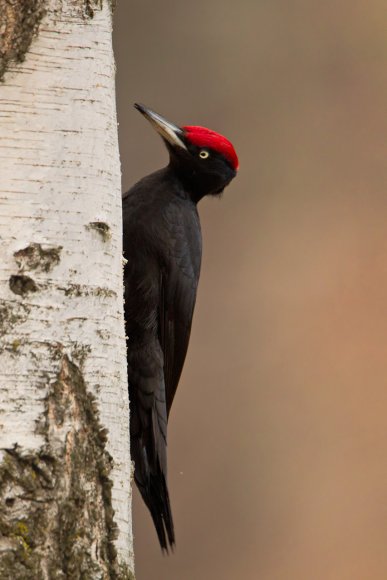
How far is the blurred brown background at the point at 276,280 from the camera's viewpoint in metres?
5.71

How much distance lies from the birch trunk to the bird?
114 cm

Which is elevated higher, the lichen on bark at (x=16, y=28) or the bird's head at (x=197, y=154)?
the lichen on bark at (x=16, y=28)

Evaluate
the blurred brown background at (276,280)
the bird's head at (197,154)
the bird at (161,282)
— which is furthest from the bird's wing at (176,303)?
the blurred brown background at (276,280)

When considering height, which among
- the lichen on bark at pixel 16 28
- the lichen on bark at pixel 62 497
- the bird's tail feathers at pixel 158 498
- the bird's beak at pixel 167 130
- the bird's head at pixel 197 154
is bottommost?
the bird's tail feathers at pixel 158 498

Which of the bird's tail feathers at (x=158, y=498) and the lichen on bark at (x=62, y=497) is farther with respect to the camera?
the bird's tail feathers at (x=158, y=498)

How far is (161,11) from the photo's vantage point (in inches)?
245

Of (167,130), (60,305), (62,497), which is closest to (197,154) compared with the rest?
(167,130)

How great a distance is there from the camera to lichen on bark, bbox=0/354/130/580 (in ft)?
6.33

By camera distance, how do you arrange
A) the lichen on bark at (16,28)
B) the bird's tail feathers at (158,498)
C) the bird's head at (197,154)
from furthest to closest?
1. the bird's head at (197,154)
2. the bird's tail feathers at (158,498)
3. the lichen on bark at (16,28)

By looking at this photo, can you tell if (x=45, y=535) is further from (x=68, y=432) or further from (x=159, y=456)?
(x=159, y=456)

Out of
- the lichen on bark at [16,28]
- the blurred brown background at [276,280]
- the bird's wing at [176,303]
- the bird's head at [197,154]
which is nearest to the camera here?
the lichen on bark at [16,28]

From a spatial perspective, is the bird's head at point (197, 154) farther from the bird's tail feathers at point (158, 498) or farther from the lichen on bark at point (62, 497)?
the lichen on bark at point (62, 497)

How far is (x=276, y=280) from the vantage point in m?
6.11

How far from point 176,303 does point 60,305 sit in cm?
143
